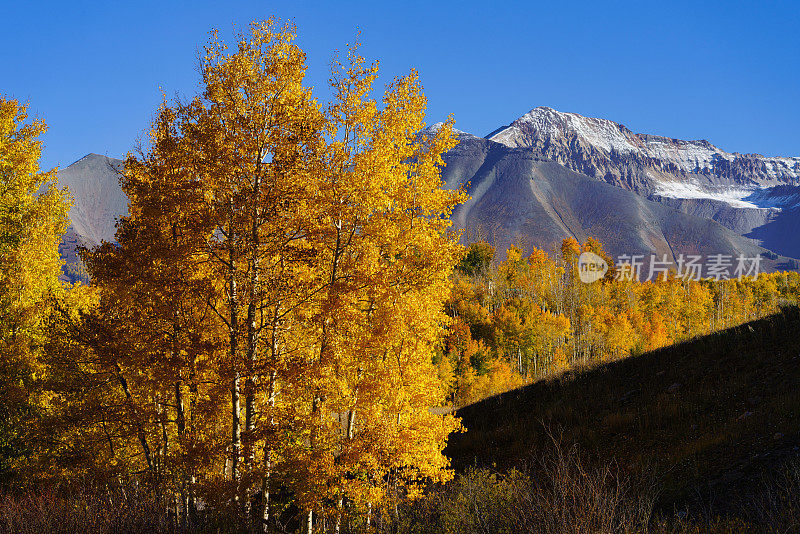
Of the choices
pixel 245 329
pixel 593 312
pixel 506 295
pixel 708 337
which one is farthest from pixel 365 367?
pixel 506 295

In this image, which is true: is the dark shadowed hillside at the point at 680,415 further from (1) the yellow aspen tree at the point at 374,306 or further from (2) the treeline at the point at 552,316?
(2) the treeline at the point at 552,316

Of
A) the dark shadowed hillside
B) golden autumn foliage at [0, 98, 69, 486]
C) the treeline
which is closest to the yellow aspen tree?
the dark shadowed hillside

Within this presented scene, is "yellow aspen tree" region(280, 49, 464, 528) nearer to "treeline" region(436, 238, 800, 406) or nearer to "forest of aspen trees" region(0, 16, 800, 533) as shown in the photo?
"forest of aspen trees" region(0, 16, 800, 533)

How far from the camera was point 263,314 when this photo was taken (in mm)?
11250

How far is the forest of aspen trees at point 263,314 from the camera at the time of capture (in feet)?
34.1

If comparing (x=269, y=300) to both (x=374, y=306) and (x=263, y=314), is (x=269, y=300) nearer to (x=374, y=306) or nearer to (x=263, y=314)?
(x=263, y=314)

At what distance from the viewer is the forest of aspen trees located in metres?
10.4

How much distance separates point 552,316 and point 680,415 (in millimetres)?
51574

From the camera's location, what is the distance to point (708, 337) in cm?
2139

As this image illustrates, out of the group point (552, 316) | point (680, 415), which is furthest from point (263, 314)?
point (552, 316)

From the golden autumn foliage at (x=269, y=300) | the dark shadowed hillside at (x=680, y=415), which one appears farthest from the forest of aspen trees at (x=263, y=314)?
the dark shadowed hillside at (x=680, y=415)

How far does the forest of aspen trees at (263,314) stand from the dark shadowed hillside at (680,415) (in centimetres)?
582

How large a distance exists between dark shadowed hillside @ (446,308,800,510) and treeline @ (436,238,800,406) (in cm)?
2158

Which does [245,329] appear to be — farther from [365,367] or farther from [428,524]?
[428,524]
